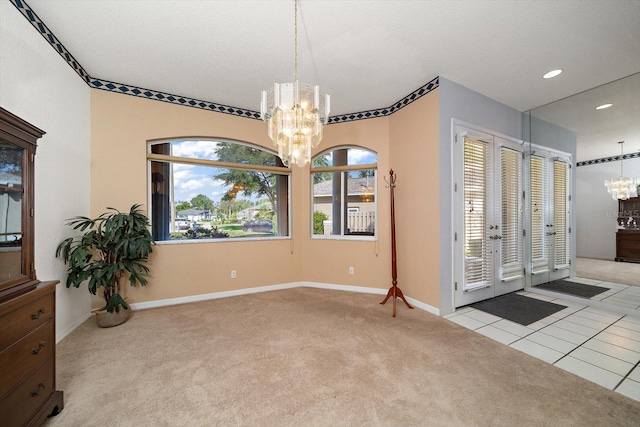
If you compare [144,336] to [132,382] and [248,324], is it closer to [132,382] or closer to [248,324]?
[132,382]

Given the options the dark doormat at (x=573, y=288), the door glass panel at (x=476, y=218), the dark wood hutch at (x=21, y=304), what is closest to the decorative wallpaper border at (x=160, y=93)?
the door glass panel at (x=476, y=218)

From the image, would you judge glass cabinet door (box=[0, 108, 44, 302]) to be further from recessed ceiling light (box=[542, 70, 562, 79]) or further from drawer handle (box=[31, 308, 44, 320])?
recessed ceiling light (box=[542, 70, 562, 79])

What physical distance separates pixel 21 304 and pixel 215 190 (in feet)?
9.11

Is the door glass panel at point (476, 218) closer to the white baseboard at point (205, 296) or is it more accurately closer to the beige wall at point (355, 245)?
the beige wall at point (355, 245)

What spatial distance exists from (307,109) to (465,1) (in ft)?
4.93

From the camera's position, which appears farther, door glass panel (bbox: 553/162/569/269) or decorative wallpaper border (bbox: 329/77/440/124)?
door glass panel (bbox: 553/162/569/269)

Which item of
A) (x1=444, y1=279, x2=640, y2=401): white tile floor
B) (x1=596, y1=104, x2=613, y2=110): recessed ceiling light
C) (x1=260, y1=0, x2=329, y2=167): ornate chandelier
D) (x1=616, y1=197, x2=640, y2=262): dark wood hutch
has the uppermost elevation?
(x1=596, y1=104, x2=613, y2=110): recessed ceiling light

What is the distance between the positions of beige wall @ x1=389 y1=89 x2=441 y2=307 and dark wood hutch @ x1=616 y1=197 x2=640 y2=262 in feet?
Answer: 10.9

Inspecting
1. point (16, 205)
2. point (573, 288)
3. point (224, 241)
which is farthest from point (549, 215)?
point (16, 205)

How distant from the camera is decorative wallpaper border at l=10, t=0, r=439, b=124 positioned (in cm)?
216

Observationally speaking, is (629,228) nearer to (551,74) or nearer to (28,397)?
(551,74)

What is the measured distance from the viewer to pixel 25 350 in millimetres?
1335

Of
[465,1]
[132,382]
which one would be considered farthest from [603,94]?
[132,382]

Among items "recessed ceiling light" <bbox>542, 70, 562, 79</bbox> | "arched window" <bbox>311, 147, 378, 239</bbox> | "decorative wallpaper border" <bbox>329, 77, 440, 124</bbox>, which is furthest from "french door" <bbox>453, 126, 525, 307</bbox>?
"arched window" <bbox>311, 147, 378, 239</bbox>
